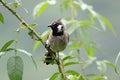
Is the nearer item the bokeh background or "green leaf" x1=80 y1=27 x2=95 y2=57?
"green leaf" x1=80 y1=27 x2=95 y2=57

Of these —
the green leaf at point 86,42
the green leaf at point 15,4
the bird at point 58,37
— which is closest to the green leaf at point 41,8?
the green leaf at point 86,42

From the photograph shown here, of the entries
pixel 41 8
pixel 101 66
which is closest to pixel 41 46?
pixel 41 8

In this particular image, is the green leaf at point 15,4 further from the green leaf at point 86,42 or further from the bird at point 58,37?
the green leaf at point 86,42

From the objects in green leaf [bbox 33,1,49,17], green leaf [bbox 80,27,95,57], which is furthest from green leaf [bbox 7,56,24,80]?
green leaf [bbox 33,1,49,17]

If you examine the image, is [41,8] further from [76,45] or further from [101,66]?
[101,66]

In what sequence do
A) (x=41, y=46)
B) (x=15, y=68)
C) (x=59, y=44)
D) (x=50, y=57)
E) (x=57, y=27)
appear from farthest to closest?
1. (x=41, y=46)
2. (x=59, y=44)
3. (x=57, y=27)
4. (x=50, y=57)
5. (x=15, y=68)

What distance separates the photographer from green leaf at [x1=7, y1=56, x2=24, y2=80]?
1267mm

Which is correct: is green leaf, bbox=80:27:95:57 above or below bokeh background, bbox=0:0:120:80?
below

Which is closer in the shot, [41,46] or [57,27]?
[57,27]

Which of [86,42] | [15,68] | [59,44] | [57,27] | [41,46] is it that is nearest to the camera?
[15,68]

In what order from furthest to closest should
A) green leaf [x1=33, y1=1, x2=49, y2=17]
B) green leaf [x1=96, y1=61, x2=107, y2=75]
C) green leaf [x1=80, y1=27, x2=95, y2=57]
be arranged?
green leaf [x1=33, y1=1, x2=49, y2=17] < green leaf [x1=80, y1=27, x2=95, y2=57] < green leaf [x1=96, y1=61, x2=107, y2=75]

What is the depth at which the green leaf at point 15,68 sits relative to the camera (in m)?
1.27

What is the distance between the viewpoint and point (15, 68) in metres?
1.29

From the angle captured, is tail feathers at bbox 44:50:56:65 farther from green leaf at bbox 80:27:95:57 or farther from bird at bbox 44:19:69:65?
green leaf at bbox 80:27:95:57
